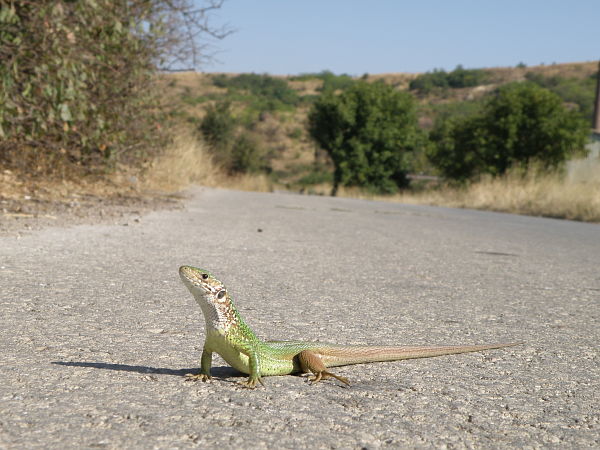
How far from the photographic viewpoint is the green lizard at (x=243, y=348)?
255 centimetres

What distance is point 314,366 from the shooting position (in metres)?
2.69

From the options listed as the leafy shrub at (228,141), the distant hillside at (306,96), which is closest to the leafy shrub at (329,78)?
the distant hillside at (306,96)

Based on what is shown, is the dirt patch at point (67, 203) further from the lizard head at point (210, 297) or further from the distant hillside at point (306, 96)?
the distant hillside at point (306, 96)

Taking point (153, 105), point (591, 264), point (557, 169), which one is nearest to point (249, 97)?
point (557, 169)

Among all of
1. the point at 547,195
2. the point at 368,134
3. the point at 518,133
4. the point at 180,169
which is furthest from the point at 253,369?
the point at 368,134

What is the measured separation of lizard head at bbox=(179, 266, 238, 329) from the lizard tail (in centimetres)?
45

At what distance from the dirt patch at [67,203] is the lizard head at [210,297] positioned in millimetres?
4150

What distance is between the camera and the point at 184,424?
2066 mm

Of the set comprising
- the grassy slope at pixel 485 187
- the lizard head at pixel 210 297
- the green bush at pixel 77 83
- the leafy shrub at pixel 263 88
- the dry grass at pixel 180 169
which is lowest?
the grassy slope at pixel 485 187

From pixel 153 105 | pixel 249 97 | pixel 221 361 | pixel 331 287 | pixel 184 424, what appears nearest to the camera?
pixel 184 424

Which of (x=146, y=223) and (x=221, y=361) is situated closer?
(x=221, y=361)

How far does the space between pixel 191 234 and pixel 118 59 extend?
412 cm

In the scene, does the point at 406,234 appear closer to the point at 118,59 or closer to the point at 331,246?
the point at 331,246

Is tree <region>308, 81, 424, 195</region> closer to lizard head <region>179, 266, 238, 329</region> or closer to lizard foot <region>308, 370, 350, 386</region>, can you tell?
lizard foot <region>308, 370, 350, 386</region>
